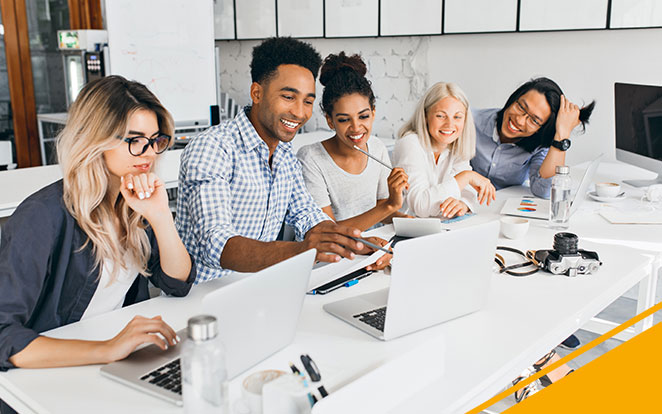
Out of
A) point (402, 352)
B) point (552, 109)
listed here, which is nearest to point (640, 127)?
point (552, 109)

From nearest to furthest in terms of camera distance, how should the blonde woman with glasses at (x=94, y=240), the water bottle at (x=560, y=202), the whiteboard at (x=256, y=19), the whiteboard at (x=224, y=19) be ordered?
the blonde woman with glasses at (x=94, y=240), the water bottle at (x=560, y=202), the whiteboard at (x=256, y=19), the whiteboard at (x=224, y=19)

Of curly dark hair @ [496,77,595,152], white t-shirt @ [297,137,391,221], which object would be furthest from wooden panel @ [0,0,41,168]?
curly dark hair @ [496,77,595,152]

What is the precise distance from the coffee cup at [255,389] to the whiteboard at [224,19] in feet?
15.4

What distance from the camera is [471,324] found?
4.16 feet

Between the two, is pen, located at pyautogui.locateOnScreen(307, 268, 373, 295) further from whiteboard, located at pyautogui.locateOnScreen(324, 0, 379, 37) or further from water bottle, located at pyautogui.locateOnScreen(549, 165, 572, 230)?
whiteboard, located at pyautogui.locateOnScreen(324, 0, 379, 37)

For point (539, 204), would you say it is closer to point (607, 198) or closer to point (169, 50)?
point (607, 198)

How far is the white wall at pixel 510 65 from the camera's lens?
330 cm

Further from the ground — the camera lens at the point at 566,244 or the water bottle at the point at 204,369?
the water bottle at the point at 204,369

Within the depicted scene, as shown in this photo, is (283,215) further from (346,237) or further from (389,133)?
(389,133)

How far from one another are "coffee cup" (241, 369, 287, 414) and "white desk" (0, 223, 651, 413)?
0.30 ft

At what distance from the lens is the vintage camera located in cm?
158

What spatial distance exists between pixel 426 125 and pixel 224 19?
11.1 ft

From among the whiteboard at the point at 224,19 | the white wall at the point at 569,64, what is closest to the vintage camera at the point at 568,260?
the white wall at the point at 569,64

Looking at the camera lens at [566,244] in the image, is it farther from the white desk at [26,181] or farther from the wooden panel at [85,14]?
the wooden panel at [85,14]
